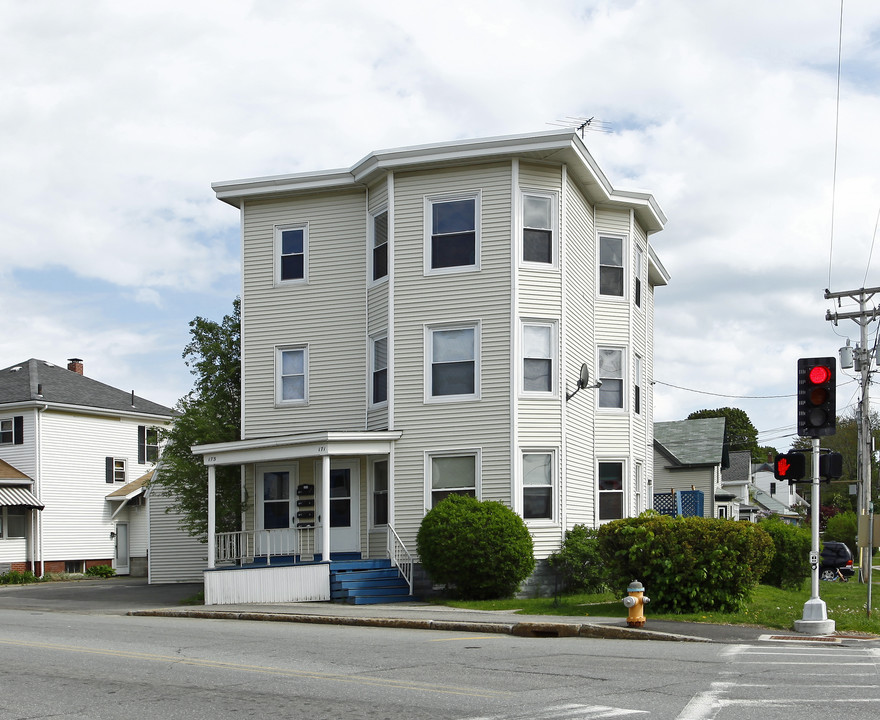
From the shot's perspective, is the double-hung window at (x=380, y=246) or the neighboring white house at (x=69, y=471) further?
the neighboring white house at (x=69, y=471)

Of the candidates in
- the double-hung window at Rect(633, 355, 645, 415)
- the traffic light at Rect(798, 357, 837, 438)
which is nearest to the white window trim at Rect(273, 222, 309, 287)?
the double-hung window at Rect(633, 355, 645, 415)

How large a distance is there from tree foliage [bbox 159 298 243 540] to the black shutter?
17.8 meters

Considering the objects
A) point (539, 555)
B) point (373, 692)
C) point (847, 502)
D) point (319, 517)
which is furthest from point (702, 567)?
point (847, 502)

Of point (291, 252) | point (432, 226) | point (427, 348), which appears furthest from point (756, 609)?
point (291, 252)

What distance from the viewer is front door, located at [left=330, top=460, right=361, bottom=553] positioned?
25.3 meters

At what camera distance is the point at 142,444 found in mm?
46969

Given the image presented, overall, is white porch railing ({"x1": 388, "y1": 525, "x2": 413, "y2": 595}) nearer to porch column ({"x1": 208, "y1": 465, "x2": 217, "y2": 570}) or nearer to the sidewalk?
the sidewalk

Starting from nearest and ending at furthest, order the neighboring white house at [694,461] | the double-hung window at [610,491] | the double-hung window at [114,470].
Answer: the double-hung window at [610,491] → the neighboring white house at [694,461] → the double-hung window at [114,470]

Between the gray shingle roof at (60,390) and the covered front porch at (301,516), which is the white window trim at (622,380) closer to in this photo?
the covered front porch at (301,516)

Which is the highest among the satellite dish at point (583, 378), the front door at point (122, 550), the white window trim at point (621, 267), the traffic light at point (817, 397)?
the white window trim at point (621, 267)

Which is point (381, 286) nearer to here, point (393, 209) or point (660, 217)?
point (393, 209)

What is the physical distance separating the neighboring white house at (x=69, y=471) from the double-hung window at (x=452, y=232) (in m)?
19.8

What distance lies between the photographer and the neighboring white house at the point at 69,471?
4175cm

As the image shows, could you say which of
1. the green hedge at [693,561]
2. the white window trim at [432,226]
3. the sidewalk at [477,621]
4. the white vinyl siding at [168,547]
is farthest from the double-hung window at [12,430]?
the green hedge at [693,561]
